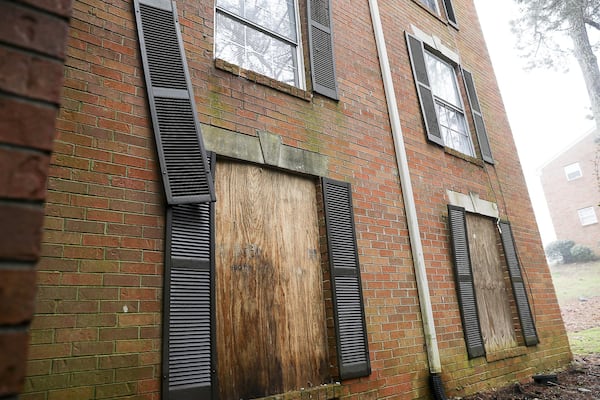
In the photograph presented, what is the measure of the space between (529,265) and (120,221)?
21.5 ft

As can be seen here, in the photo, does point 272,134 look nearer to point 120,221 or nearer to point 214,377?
point 120,221

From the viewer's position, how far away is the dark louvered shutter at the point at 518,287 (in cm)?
592

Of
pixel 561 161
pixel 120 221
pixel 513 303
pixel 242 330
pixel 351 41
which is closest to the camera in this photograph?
pixel 120 221

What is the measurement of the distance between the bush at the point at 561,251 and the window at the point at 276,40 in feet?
91.4

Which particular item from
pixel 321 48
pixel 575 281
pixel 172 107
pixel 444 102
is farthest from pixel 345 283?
pixel 575 281

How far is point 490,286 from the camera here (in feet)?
19.1

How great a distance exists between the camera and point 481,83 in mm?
7727

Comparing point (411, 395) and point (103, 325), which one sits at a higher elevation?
point (103, 325)

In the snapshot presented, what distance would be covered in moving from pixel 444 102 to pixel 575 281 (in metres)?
21.1

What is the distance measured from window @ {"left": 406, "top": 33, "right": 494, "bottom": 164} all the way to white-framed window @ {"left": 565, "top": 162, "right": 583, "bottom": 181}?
26.4 m

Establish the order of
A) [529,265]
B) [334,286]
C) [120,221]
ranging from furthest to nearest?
[529,265], [334,286], [120,221]

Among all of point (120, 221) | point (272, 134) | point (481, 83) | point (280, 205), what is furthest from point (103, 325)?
point (481, 83)

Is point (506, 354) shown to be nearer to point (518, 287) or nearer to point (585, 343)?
point (518, 287)

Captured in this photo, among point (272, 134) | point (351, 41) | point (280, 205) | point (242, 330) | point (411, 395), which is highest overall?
point (351, 41)
